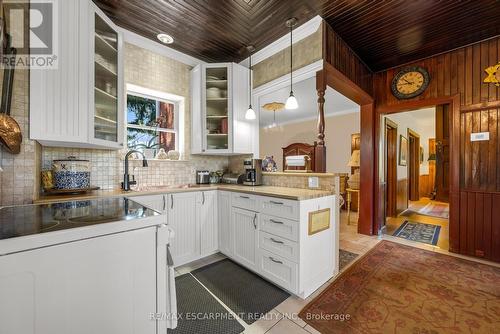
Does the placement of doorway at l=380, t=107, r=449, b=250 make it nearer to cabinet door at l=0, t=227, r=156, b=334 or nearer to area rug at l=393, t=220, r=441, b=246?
area rug at l=393, t=220, r=441, b=246

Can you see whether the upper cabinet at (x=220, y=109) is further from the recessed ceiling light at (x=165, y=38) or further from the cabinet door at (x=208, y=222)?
the cabinet door at (x=208, y=222)

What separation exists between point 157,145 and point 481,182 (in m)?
4.10

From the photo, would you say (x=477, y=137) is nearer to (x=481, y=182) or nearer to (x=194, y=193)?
(x=481, y=182)

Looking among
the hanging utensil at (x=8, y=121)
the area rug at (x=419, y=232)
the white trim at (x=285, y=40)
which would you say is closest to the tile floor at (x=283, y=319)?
the hanging utensil at (x=8, y=121)

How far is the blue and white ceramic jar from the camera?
1.73m

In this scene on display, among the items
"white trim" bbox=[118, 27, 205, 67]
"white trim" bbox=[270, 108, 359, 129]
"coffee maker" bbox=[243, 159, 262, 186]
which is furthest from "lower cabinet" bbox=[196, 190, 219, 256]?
"white trim" bbox=[270, 108, 359, 129]

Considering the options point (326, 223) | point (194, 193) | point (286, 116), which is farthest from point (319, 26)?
point (286, 116)

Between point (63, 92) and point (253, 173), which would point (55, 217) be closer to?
point (63, 92)

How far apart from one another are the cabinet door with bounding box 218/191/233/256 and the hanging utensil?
1712 mm

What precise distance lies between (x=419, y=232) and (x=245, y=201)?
334 centimetres

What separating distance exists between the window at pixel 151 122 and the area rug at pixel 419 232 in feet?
12.7

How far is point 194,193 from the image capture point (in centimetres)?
232

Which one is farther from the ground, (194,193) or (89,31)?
(89,31)

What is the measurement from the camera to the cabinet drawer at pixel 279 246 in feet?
5.64
